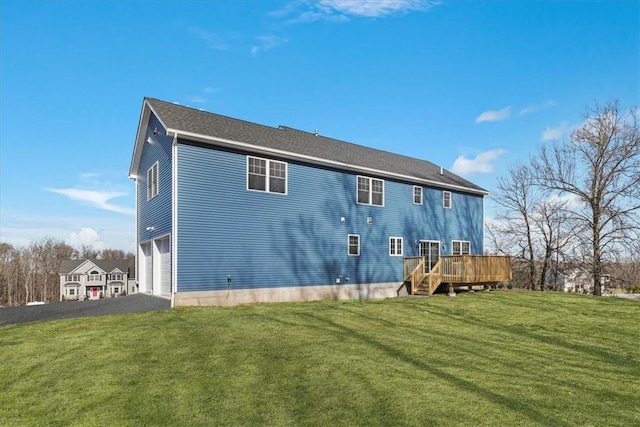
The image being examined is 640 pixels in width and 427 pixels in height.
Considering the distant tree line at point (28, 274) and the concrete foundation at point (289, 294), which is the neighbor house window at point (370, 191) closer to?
the concrete foundation at point (289, 294)

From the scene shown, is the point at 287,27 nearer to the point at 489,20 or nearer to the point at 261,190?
the point at 261,190

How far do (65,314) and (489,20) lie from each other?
18.0 meters

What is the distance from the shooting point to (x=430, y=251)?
67.2 feet

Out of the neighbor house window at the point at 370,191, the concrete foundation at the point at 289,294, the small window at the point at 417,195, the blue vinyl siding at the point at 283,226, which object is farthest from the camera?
the small window at the point at 417,195

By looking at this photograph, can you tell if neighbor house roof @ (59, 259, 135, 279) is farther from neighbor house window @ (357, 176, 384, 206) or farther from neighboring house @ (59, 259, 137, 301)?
neighbor house window @ (357, 176, 384, 206)

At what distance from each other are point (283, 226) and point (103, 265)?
50340mm

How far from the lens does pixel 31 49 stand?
13.3 meters

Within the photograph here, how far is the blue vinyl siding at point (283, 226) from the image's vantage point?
41.8ft

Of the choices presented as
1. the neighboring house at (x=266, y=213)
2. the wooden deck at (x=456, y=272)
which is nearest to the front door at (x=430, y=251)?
the neighboring house at (x=266, y=213)

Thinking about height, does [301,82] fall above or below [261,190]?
above

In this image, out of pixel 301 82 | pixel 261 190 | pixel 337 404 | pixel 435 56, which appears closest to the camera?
pixel 337 404

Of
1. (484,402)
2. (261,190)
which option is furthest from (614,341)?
(261,190)

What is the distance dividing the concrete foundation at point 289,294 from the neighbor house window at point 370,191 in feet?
12.6

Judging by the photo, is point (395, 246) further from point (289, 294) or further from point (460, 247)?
point (289, 294)
